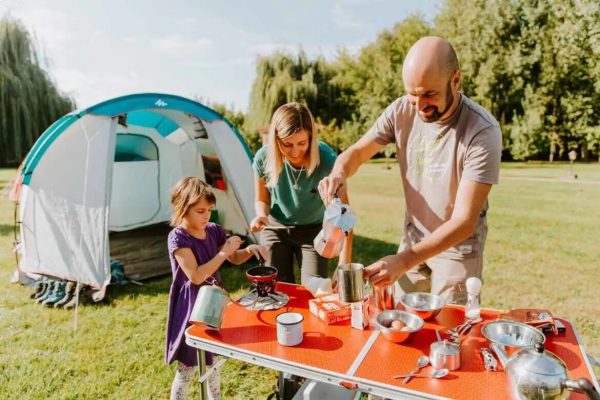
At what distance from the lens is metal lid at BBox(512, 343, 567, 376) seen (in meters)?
1.33

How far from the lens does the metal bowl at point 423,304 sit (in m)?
1.96

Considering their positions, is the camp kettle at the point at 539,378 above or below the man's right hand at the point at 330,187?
below

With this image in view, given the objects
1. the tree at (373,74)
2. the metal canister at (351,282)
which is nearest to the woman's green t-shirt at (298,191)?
the metal canister at (351,282)

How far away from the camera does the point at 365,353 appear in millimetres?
1720

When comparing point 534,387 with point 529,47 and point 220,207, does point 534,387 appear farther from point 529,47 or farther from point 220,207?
point 529,47

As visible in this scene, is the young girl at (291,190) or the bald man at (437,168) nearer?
the bald man at (437,168)

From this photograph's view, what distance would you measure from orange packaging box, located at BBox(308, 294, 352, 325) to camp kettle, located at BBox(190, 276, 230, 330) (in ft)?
1.47

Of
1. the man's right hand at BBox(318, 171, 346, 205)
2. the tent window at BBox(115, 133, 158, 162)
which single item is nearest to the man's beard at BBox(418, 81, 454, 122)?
the man's right hand at BBox(318, 171, 346, 205)

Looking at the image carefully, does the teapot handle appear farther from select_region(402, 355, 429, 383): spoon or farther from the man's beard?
the man's beard

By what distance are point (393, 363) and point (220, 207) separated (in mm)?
5265

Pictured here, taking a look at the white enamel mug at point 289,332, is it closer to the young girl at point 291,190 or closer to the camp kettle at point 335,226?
the camp kettle at point 335,226

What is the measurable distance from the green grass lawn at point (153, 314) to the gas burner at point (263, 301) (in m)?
1.06

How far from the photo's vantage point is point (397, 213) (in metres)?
9.27

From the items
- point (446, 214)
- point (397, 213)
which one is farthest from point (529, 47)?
point (446, 214)
